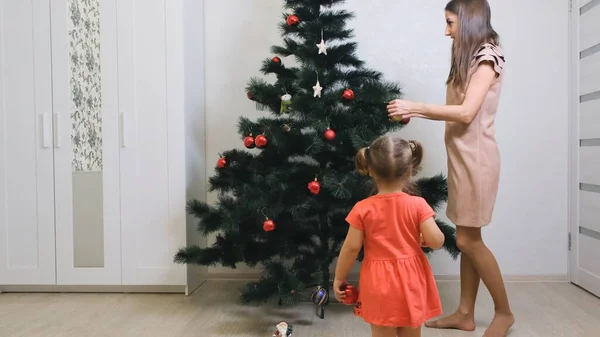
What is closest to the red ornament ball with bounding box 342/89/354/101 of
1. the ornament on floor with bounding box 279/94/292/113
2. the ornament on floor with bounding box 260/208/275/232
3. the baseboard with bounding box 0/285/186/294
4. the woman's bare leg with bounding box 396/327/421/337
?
the ornament on floor with bounding box 279/94/292/113

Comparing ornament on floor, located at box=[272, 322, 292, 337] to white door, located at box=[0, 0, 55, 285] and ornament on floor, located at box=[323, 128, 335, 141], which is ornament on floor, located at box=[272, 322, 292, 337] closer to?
ornament on floor, located at box=[323, 128, 335, 141]

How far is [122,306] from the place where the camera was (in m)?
2.47

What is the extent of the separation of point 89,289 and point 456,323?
1874 millimetres

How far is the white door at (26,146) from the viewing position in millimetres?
2689

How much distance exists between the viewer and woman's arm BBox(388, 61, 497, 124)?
1.86 meters

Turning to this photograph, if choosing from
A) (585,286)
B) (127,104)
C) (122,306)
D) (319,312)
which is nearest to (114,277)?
(122,306)

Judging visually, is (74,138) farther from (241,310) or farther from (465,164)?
(465,164)

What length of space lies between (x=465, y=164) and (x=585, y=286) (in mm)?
1285

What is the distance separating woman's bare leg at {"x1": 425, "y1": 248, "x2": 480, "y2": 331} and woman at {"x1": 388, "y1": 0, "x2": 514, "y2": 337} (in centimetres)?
9

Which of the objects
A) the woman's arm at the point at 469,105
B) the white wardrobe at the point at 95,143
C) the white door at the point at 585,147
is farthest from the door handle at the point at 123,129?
the white door at the point at 585,147

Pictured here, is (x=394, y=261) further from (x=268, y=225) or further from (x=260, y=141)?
(x=260, y=141)

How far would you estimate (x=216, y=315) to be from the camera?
91.7 inches

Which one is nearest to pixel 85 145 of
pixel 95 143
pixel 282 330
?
pixel 95 143

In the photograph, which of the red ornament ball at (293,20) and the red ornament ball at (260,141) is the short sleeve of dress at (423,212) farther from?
the red ornament ball at (293,20)
